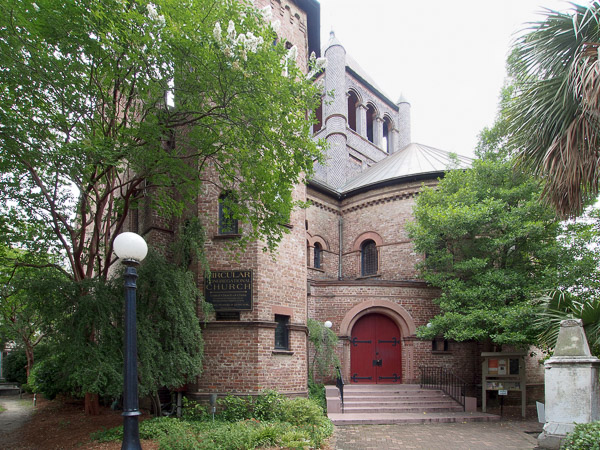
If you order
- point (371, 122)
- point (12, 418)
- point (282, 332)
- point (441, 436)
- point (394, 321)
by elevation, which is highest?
point (371, 122)

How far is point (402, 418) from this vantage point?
13289 mm

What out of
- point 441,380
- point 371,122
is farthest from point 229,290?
point 371,122

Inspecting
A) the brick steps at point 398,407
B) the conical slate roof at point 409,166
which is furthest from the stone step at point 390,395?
the conical slate roof at point 409,166

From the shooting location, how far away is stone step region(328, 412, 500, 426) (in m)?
13.0

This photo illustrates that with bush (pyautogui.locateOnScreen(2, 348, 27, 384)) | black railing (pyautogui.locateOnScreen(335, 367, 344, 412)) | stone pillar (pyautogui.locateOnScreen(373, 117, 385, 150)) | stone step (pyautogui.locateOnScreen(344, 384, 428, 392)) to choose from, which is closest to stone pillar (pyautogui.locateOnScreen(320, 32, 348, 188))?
stone pillar (pyautogui.locateOnScreen(373, 117, 385, 150))

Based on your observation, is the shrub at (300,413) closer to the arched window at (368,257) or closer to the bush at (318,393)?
the bush at (318,393)

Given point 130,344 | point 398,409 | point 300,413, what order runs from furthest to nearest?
1. point 398,409
2. point 300,413
3. point 130,344

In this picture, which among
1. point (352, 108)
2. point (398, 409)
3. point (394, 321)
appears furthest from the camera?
point (352, 108)

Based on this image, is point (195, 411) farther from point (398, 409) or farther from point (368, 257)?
point (368, 257)

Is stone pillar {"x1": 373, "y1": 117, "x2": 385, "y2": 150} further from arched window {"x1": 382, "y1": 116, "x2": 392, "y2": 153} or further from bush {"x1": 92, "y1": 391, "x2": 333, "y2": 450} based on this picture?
bush {"x1": 92, "y1": 391, "x2": 333, "y2": 450}

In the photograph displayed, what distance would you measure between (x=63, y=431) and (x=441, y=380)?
1254 cm

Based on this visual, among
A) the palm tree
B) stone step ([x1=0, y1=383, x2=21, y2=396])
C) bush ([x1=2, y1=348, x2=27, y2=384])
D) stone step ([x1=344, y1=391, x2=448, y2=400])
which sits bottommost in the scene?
stone step ([x1=0, y1=383, x2=21, y2=396])

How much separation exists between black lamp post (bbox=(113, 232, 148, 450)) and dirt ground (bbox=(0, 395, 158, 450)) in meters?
3.32

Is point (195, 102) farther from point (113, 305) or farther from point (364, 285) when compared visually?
point (364, 285)
